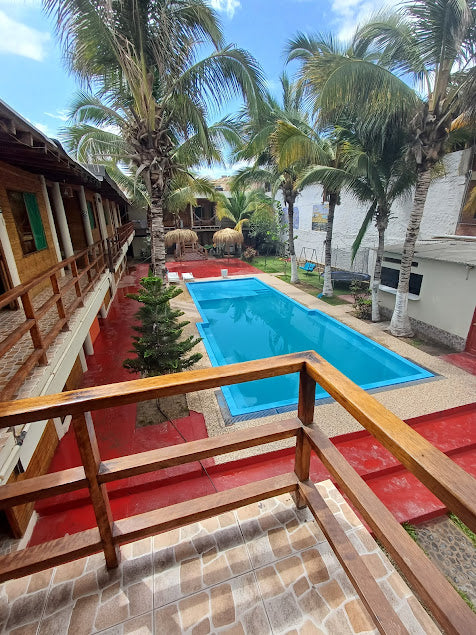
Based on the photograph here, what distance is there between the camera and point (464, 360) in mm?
8188

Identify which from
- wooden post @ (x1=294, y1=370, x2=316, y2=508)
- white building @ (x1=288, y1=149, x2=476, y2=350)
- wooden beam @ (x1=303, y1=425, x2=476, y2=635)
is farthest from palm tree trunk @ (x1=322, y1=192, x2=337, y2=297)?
wooden beam @ (x1=303, y1=425, x2=476, y2=635)

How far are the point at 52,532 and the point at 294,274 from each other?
50.7 feet

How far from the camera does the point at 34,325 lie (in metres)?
3.36

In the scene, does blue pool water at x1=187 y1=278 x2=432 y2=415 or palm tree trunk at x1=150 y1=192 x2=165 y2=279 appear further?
palm tree trunk at x1=150 y1=192 x2=165 y2=279

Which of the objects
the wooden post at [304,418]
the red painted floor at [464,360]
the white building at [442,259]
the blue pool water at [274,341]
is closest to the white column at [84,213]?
the blue pool water at [274,341]

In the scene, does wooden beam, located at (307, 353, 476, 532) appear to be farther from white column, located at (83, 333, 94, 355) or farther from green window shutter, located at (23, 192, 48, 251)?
white column, located at (83, 333, 94, 355)

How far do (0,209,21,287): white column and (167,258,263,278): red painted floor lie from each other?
44.2ft

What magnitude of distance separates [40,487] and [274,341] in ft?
31.9

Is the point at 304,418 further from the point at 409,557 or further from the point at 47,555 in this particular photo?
the point at 47,555

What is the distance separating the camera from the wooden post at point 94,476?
150cm

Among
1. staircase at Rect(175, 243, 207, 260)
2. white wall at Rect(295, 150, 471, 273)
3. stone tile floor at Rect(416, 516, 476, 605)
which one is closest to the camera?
stone tile floor at Rect(416, 516, 476, 605)

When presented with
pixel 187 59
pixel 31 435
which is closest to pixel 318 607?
pixel 31 435

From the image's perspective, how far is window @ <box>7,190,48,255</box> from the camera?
5.96 meters

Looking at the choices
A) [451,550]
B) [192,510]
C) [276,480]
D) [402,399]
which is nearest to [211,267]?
[402,399]
